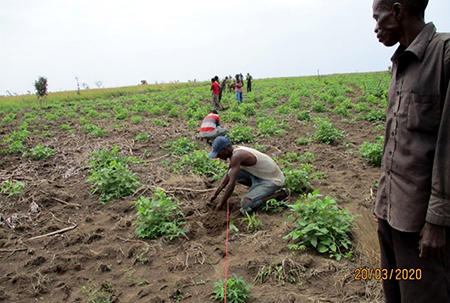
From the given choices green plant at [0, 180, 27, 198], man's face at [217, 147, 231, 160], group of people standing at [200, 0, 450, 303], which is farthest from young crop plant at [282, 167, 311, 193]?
green plant at [0, 180, 27, 198]

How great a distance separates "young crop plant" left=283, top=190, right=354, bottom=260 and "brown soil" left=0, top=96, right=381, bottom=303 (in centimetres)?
12

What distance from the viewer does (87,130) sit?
11531 mm

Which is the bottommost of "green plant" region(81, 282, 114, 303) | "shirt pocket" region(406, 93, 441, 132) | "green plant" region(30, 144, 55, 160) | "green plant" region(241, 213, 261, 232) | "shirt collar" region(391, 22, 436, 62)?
"green plant" region(81, 282, 114, 303)

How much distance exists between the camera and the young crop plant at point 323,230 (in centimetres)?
375

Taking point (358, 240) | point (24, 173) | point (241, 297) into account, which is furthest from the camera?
point (24, 173)

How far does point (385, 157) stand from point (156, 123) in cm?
1075

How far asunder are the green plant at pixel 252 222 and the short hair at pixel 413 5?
3198 millimetres

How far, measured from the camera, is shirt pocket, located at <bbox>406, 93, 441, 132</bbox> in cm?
166

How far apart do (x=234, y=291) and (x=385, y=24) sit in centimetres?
239

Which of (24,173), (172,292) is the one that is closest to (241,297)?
(172,292)

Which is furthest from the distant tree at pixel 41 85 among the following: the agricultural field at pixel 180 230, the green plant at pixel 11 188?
the green plant at pixel 11 188

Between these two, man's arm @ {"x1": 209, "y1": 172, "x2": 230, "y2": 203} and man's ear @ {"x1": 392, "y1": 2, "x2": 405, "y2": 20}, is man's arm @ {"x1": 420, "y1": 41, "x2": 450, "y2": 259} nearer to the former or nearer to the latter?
man's ear @ {"x1": 392, "y1": 2, "x2": 405, "y2": 20}

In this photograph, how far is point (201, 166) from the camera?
6.91 m

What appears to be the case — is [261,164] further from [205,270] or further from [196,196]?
[205,270]
